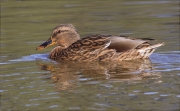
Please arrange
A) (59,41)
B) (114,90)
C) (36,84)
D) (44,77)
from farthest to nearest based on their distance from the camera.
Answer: (59,41) → (44,77) → (36,84) → (114,90)

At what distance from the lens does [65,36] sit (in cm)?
1305

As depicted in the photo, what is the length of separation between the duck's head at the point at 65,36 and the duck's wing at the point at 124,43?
4.17 feet

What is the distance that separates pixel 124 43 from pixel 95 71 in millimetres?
1474

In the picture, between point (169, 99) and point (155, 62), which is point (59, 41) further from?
point (169, 99)

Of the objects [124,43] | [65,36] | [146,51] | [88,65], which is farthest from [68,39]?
[146,51]

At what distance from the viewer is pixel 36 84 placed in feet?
31.0

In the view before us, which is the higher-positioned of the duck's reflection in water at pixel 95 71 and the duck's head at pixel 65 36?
the duck's head at pixel 65 36

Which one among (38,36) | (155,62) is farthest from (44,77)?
(38,36)

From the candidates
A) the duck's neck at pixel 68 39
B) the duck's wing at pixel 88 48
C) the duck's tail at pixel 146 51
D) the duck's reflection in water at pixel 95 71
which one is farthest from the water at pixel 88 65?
the duck's neck at pixel 68 39

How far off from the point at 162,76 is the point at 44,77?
195cm

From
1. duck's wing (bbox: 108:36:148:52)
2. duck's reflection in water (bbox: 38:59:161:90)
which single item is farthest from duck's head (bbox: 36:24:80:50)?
duck's wing (bbox: 108:36:148:52)

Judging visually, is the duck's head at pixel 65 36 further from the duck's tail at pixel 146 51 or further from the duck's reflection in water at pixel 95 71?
the duck's tail at pixel 146 51

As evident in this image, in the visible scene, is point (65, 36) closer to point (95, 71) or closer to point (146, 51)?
point (146, 51)

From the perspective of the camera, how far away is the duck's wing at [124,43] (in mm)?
11781
